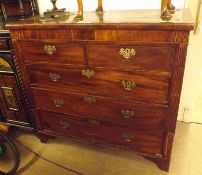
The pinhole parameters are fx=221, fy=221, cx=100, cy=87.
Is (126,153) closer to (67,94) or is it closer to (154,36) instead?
(67,94)

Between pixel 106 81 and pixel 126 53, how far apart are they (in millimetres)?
248

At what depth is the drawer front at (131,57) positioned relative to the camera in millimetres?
1243

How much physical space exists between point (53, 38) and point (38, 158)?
1037 mm

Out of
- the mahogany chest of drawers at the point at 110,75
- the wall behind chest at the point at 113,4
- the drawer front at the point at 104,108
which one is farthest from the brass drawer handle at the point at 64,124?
the wall behind chest at the point at 113,4

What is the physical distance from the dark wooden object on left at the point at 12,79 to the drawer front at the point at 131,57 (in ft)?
2.32

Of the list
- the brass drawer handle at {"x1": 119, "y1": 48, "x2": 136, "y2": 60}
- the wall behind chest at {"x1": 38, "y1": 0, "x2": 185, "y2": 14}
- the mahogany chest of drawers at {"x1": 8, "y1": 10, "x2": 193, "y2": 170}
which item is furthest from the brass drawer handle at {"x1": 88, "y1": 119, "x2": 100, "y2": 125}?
the wall behind chest at {"x1": 38, "y1": 0, "x2": 185, "y2": 14}

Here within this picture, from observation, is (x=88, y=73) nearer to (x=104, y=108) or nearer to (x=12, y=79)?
(x=104, y=108)

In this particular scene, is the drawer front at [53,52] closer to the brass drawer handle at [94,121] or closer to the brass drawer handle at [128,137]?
the brass drawer handle at [94,121]

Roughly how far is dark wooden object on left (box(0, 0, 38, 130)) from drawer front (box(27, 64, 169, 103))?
22 centimetres

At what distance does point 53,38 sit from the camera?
56.0 inches

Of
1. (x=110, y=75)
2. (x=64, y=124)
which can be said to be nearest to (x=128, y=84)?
(x=110, y=75)

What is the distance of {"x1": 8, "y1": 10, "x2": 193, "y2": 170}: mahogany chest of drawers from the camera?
124 cm

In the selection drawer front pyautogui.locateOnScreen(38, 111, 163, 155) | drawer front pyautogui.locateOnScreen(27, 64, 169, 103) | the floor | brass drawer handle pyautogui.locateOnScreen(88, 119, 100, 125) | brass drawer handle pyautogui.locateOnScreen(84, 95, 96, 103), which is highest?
drawer front pyautogui.locateOnScreen(27, 64, 169, 103)

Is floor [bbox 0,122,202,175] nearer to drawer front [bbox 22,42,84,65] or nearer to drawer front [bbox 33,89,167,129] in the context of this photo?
drawer front [bbox 33,89,167,129]
